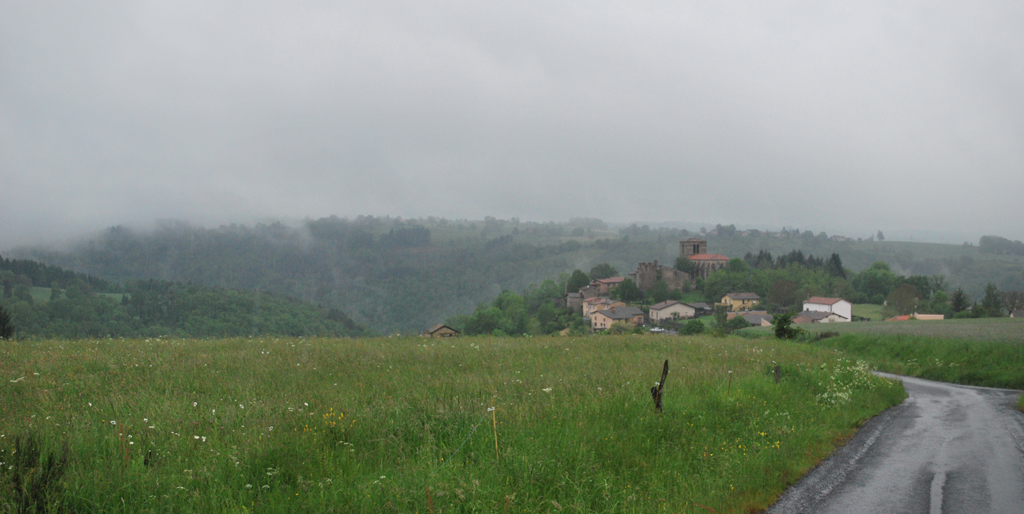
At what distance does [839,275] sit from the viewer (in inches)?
6545

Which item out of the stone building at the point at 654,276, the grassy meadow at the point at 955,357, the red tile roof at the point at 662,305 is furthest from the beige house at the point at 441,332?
the stone building at the point at 654,276

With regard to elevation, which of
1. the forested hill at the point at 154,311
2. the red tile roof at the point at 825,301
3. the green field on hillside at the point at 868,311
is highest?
the red tile roof at the point at 825,301

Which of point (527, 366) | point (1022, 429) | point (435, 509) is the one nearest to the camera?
point (435, 509)

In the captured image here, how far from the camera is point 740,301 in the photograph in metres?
148

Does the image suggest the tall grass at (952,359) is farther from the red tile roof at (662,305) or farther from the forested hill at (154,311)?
the red tile roof at (662,305)

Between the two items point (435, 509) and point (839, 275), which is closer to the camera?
point (435, 509)

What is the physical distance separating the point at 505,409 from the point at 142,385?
6526mm

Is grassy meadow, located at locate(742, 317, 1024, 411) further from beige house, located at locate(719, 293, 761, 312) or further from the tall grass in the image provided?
beige house, located at locate(719, 293, 761, 312)

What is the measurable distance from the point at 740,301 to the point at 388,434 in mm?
154180

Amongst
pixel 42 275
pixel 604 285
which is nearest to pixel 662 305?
pixel 604 285

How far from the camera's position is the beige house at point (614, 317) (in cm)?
13189

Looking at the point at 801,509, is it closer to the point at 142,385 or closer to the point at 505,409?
the point at 505,409

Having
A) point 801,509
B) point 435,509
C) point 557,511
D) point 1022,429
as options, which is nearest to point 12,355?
point 435,509

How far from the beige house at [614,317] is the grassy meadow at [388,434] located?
11973 centimetres
